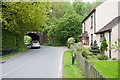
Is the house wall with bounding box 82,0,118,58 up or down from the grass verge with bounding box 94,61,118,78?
up

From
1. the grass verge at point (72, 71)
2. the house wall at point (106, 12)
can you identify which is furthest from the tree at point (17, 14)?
the grass verge at point (72, 71)

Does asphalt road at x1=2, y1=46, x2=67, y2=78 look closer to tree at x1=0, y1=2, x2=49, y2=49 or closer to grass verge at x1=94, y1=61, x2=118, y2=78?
grass verge at x1=94, y1=61, x2=118, y2=78

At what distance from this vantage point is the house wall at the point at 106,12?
1406cm

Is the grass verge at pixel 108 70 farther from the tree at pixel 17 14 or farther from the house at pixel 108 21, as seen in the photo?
the tree at pixel 17 14

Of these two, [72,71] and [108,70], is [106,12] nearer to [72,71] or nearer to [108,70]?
[108,70]

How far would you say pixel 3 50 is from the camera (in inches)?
592

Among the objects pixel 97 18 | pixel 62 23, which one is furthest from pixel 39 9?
pixel 62 23

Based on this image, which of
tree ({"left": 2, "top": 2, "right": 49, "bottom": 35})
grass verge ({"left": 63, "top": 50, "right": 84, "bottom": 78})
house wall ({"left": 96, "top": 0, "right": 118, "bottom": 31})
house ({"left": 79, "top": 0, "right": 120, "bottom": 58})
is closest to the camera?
grass verge ({"left": 63, "top": 50, "right": 84, "bottom": 78})

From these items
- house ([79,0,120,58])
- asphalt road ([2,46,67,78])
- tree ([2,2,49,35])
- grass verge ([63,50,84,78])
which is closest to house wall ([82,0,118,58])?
house ([79,0,120,58])

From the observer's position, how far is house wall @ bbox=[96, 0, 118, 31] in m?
14.1

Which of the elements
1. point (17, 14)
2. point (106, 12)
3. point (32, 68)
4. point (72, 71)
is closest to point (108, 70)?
point (72, 71)

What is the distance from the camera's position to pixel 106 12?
15227mm

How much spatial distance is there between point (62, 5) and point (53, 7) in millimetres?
3311

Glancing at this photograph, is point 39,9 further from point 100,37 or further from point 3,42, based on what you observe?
point 100,37
